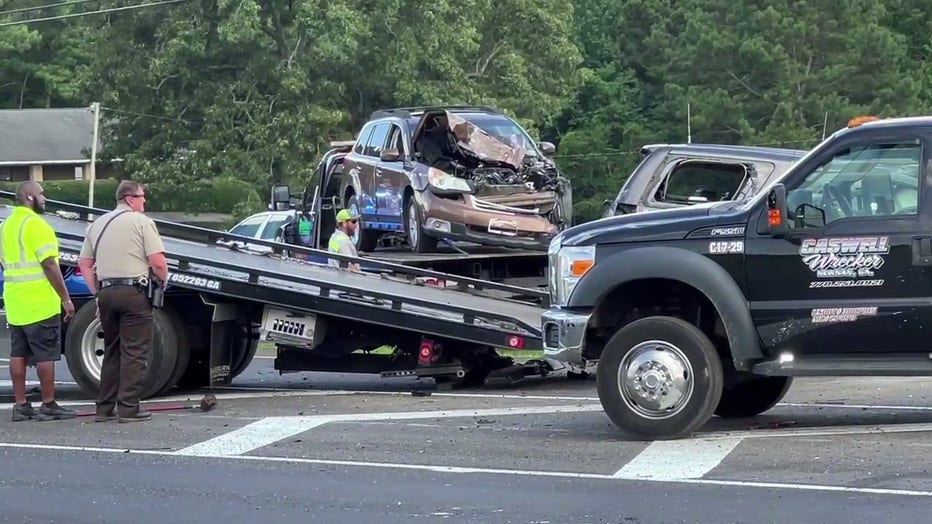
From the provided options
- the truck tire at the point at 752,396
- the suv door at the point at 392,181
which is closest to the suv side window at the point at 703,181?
the truck tire at the point at 752,396

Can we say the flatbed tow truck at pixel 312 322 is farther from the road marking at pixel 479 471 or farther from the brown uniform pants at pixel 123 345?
the road marking at pixel 479 471

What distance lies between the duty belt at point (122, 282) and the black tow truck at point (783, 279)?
3329mm

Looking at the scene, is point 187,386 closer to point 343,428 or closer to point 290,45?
point 343,428

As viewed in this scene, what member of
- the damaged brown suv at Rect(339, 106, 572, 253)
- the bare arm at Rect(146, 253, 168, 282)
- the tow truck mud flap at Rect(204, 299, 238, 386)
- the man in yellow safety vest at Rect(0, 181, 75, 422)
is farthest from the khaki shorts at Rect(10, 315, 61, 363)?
the damaged brown suv at Rect(339, 106, 572, 253)

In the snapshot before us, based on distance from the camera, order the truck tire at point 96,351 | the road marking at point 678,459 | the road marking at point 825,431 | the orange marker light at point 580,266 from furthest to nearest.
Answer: the truck tire at point 96,351 → the orange marker light at point 580,266 → the road marking at point 825,431 → the road marking at point 678,459

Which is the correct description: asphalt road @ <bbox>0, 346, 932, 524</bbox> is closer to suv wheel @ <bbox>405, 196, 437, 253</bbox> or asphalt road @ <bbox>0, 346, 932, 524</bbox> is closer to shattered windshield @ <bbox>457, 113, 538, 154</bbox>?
suv wheel @ <bbox>405, 196, 437, 253</bbox>

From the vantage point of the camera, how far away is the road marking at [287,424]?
32.0ft

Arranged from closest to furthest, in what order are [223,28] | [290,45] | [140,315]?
[140,315] → [223,28] → [290,45]

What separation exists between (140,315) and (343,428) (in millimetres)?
1820

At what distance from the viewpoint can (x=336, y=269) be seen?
13312mm

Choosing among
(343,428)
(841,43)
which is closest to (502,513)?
(343,428)

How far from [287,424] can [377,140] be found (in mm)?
6796

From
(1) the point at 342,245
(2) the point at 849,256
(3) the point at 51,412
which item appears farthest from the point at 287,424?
(1) the point at 342,245

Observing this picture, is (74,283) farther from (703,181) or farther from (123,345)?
(703,181)
